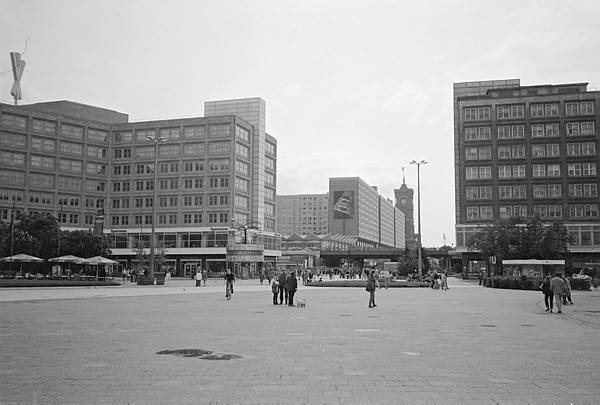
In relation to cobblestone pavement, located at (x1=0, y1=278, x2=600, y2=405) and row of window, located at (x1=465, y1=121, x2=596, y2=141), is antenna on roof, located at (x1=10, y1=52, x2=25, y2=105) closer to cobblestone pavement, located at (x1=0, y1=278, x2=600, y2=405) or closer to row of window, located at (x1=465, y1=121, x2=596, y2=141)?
cobblestone pavement, located at (x1=0, y1=278, x2=600, y2=405)

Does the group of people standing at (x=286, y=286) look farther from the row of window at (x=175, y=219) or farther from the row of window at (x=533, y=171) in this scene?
the row of window at (x=533, y=171)

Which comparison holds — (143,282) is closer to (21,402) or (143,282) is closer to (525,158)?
(21,402)

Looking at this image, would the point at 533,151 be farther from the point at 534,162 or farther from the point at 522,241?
the point at 522,241

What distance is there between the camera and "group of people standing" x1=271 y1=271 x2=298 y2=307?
26.4 meters

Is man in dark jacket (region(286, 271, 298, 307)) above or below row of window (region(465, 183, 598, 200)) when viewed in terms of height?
below

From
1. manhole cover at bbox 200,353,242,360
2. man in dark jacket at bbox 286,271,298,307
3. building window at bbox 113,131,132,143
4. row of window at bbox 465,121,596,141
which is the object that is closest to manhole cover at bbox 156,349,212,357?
manhole cover at bbox 200,353,242,360

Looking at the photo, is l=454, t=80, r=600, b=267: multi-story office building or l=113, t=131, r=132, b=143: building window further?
l=113, t=131, r=132, b=143: building window

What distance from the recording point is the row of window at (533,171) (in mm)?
92062

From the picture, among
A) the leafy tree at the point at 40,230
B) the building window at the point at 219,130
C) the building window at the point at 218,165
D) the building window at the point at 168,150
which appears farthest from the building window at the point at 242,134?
the leafy tree at the point at 40,230

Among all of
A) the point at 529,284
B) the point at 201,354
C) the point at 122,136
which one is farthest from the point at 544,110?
the point at 201,354

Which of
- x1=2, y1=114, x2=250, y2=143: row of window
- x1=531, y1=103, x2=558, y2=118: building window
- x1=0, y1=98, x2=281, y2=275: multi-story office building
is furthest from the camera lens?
x1=0, y1=98, x2=281, y2=275: multi-story office building

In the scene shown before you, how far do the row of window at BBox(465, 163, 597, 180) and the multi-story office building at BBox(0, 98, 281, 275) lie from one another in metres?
38.2

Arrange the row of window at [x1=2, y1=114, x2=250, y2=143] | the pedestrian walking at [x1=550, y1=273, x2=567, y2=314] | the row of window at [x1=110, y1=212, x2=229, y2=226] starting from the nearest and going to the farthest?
1. the pedestrian walking at [x1=550, y1=273, x2=567, y2=314]
2. the row of window at [x1=2, y1=114, x2=250, y2=143]
3. the row of window at [x1=110, y1=212, x2=229, y2=226]

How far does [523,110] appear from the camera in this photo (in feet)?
313
